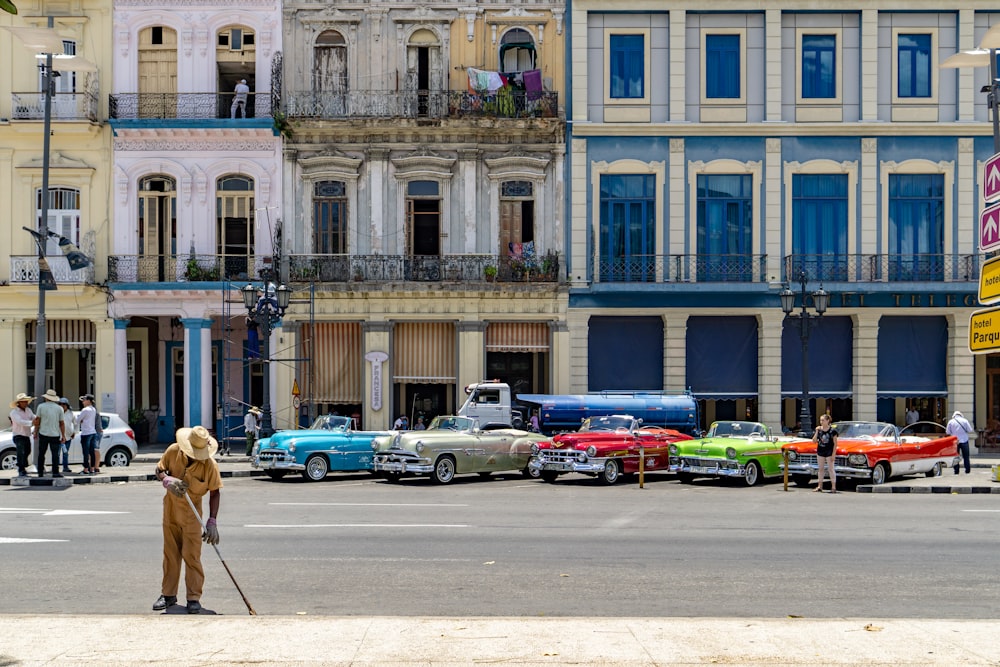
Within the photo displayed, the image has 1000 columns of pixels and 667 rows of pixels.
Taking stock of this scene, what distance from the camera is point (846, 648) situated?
8.94 meters

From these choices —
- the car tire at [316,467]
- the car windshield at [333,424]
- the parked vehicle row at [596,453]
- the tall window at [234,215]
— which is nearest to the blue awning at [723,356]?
the parked vehicle row at [596,453]

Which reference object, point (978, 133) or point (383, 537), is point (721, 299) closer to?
point (978, 133)

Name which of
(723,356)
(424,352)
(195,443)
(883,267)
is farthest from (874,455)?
(195,443)

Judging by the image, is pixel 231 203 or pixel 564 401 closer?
pixel 564 401

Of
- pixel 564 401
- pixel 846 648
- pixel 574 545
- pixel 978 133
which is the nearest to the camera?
pixel 846 648

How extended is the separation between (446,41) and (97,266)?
38.4 feet

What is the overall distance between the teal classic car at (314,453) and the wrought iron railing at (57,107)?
13.5 meters

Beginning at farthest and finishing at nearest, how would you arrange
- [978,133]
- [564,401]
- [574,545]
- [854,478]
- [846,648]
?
[978,133], [564,401], [854,478], [574,545], [846,648]

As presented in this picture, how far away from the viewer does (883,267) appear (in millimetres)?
32781

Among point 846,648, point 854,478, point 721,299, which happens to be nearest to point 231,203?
point 721,299

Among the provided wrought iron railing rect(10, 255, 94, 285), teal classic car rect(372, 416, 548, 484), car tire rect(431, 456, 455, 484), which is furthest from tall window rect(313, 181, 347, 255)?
car tire rect(431, 456, 455, 484)

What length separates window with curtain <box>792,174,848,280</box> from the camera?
1296 inches

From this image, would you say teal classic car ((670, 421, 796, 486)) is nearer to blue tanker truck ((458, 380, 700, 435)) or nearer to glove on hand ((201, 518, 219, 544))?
blue tanker truck ((458, 380, 700, 435))

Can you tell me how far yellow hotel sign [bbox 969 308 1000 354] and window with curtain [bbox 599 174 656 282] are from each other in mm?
23586
